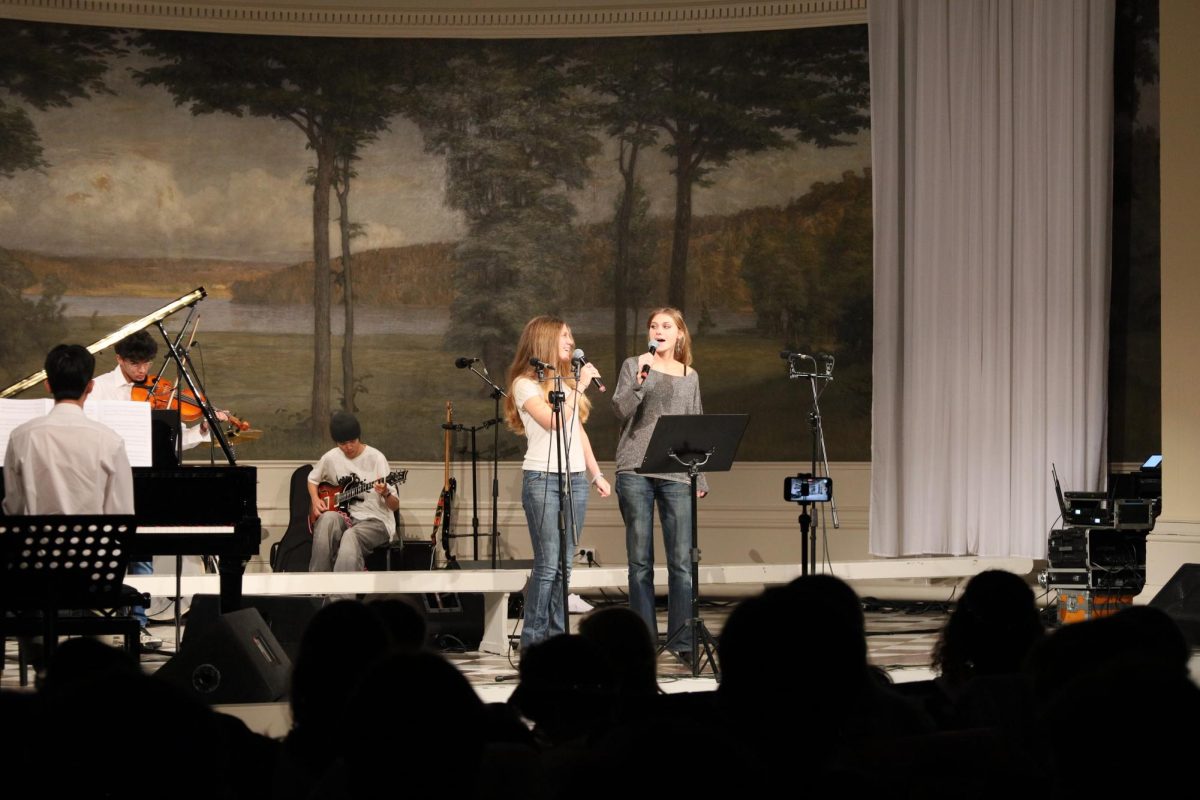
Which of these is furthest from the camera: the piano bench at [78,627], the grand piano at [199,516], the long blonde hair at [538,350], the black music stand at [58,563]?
the long blonde hair at [538,350]

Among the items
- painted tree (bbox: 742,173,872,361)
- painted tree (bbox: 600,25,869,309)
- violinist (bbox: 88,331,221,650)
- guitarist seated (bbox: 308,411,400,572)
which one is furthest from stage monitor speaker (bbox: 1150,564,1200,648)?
violinist (bbox: 88,331,221,650)

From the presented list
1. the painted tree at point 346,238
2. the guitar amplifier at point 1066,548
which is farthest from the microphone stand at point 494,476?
the guitar amplifier at point 1066,548

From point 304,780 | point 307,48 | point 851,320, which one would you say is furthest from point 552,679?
point 307,48

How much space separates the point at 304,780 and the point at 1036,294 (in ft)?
23.7

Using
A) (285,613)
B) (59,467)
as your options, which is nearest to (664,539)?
(285,613)

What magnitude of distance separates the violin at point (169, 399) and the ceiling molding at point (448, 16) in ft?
9.46

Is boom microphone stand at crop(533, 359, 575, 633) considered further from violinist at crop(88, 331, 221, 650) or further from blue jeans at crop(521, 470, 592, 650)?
violinist at crop(88, 331, 221, 650)

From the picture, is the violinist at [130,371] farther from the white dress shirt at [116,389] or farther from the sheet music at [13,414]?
the sheet music at [13,414]

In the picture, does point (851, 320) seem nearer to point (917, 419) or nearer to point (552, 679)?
point (917, 419)

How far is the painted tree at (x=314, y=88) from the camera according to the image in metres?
11.1

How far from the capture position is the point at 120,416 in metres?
5.80

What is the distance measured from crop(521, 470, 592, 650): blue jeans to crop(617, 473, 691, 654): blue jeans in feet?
0.79

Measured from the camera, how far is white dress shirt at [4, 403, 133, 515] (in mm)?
5223

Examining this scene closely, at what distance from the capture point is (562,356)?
6906 millimetres
